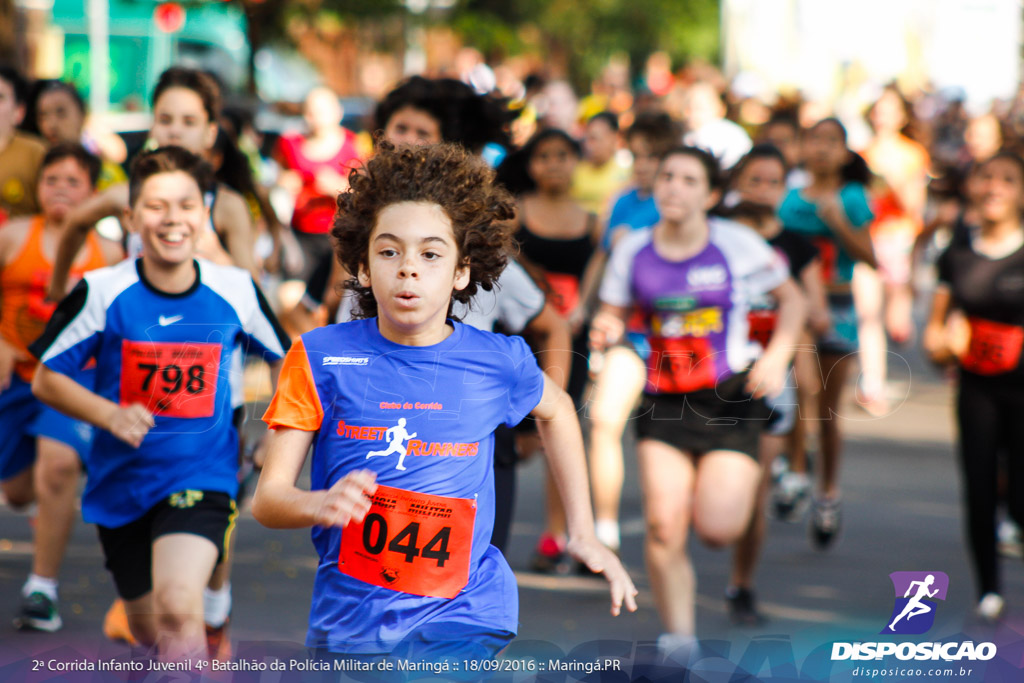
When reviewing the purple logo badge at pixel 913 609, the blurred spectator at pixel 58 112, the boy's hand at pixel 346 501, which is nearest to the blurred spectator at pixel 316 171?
the blurred spectator at pixel 58 112

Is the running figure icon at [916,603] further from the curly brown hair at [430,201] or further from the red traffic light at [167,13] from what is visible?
the red traffic light at [167,13]

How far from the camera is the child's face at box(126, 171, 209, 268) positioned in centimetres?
421

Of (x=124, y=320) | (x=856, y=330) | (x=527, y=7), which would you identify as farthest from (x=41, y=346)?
(x=527, y=7)

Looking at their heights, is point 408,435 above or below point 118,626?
above

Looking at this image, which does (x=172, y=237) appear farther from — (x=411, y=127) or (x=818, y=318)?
(x=818, y=318)

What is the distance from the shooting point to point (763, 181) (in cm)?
647

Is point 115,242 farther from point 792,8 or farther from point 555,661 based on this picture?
point 792,8

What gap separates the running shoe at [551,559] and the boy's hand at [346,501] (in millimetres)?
4024

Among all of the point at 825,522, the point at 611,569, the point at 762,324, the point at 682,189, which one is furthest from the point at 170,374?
the point at 825,522

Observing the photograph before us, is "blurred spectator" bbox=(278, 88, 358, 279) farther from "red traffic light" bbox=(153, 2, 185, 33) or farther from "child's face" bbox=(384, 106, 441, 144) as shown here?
"red traffic light" bbox=(153, 2, 185, 33)

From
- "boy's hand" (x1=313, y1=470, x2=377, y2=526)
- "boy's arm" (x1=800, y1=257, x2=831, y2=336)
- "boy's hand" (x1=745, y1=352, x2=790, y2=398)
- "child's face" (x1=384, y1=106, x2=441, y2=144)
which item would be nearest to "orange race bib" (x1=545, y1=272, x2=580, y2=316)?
"boy's arm" (x1=800, y1=257, x2=831, y2=336)

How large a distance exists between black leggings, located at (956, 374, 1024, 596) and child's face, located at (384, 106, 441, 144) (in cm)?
259

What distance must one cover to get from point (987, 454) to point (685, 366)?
1.49 m

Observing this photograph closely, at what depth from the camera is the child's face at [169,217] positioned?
4.21 m
